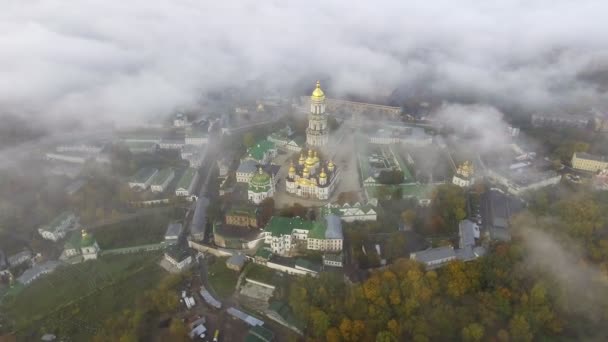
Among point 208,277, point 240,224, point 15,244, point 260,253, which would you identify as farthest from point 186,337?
point 15,244

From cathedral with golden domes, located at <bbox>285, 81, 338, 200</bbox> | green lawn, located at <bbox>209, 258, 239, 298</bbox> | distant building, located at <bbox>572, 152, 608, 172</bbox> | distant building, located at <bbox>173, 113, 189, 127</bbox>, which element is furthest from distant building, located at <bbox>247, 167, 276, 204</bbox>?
distant building, located at <bbox>572, 152, 608, 172</bbox>

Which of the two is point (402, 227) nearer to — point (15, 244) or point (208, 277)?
point (208, 277)

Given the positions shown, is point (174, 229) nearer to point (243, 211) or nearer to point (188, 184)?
point (243, 211)

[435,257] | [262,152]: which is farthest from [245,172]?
[435,257]

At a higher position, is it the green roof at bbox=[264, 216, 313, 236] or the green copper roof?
the green roof at bbox=[264, 216, 313, 236]

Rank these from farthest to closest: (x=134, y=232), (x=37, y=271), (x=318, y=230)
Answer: (x=134, y=232) → (x=318, y=230) → (x=37, y=271)

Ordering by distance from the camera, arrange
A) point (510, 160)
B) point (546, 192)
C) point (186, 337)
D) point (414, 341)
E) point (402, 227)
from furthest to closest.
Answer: point (510, 160)
point (546, 192)
point (402, 227)
point (186, 337)
point (414, 341)

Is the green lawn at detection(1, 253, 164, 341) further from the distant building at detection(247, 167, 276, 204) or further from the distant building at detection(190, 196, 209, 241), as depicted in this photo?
the distant building at detection(247, 167, 276, 204)
